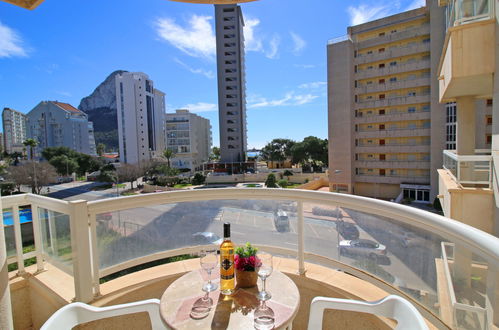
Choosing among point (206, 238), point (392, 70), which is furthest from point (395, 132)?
point (206, 238)

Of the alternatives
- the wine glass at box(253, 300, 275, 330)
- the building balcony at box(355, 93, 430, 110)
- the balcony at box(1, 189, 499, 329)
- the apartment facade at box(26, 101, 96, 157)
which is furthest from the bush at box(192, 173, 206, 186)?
the apartment facade at box(26, 101, 96, 157)

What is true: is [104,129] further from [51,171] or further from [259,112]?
[51,171]

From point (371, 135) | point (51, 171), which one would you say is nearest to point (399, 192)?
Result: point (371, 135)

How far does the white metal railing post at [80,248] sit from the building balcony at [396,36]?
101 feet

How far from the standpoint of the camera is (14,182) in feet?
90.2

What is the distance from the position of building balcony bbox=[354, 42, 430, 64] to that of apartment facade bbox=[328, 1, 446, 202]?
8 cm

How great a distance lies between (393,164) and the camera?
2597 cm

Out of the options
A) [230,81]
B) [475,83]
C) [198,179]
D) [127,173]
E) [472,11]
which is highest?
[230,81]

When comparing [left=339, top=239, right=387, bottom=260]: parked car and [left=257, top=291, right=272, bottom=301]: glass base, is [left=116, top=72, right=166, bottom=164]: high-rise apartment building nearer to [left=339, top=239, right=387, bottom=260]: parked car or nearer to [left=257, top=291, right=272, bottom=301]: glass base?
[left=339, top=239, right=387, bottom=260]: parked car

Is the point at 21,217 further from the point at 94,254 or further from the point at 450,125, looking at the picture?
the point at 450,125

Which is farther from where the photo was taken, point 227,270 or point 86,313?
point 227,270

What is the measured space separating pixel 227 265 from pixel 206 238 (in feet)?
4.18

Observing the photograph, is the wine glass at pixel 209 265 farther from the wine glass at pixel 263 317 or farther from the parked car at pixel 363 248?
the parked car at pixel 363 248

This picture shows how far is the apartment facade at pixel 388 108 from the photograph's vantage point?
2394 centimetres
